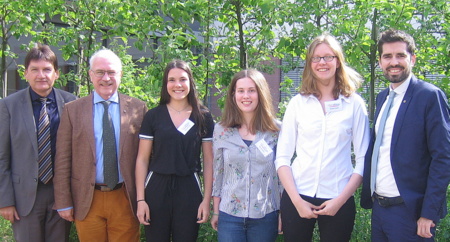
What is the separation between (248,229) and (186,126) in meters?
0.93

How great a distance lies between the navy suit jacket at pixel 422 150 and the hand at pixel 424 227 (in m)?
0.04

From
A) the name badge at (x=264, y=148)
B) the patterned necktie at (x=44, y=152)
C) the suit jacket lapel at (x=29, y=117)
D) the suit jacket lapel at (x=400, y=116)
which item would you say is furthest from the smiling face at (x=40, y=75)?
the suit jacket lapel at (x=400, y=116)

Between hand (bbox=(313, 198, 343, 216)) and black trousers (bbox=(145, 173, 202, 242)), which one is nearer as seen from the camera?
hand (bbox=(313, 198, 343, 216))

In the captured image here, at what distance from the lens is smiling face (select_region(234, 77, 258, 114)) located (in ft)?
10.6

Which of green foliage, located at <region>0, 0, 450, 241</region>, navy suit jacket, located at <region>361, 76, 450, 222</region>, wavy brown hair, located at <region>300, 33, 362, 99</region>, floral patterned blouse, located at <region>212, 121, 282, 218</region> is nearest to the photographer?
navy suit jacket, located at <region>361, 76, 450, 222</region>

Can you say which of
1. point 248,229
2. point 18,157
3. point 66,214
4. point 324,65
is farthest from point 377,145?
point 18,157

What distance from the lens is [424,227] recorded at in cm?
270

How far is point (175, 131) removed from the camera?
3371 mm

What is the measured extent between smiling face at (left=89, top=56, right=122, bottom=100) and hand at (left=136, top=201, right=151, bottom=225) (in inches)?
37.7

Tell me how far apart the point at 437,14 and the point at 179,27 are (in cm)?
316

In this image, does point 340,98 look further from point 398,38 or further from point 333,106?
point 398,38

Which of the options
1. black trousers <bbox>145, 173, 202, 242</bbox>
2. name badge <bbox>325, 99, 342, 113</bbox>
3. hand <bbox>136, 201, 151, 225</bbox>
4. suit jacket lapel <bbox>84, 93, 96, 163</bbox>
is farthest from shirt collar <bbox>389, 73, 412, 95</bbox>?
suit jacket lapel <bbox>84, 93, 96, 163</bbox>

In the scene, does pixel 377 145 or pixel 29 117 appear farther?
pixel 29 117

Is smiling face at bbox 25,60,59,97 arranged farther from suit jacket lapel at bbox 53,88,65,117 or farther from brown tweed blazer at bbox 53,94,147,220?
brown tweed blazer at bbox 53,94,147,220
